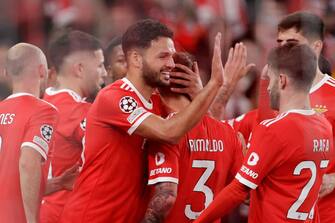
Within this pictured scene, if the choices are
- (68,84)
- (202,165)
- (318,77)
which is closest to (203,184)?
(202,165)

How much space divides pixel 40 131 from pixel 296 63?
117cm

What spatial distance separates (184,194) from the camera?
4289 mm

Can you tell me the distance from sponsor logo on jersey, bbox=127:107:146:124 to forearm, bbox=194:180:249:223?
1.57 feet

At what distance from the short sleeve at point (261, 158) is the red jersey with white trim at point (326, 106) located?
0.79 m

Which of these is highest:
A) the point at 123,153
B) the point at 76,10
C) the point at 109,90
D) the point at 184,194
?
the point at 76,10

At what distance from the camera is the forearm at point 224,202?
382 centimetres

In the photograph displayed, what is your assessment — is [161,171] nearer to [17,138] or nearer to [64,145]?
[17,138]

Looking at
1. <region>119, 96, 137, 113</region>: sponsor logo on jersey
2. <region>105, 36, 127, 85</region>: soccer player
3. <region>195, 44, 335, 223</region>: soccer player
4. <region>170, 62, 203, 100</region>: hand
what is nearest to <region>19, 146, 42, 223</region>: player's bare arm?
<region>119, 96, 137, 113</region>: sponsor logo on jersey

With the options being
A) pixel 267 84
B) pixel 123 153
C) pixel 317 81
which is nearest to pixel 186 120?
pixel 123 153

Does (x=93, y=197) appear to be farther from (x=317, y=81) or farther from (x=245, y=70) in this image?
(x=317, y=81)

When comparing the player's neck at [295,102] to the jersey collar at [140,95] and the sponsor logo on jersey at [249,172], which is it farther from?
the jersey collar at [140,95]

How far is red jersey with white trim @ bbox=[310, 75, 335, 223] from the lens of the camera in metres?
4.64

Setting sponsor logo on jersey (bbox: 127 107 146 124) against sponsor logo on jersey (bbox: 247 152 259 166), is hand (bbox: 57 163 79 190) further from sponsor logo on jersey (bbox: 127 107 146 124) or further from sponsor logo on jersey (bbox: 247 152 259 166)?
sponsor logo on jersey (bbox: 247 152 259 166)

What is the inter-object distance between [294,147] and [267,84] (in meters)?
0.55
